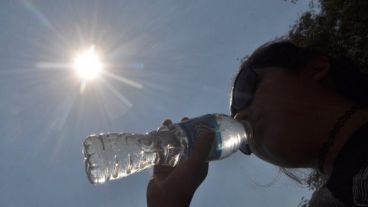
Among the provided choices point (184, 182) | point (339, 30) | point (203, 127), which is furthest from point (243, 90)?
point (339, 30)

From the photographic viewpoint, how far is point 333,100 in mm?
2807

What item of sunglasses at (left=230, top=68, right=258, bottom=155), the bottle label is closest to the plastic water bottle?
the bottle label

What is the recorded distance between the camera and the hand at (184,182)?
2.18 meters

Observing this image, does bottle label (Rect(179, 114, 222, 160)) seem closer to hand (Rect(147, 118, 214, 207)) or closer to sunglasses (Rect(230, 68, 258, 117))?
sunglasses (Rect(230, 68, 258, 117))

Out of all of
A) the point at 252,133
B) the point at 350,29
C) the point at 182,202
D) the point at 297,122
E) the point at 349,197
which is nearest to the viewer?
the point at 182,202

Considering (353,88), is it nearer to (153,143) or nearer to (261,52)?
(261,52)

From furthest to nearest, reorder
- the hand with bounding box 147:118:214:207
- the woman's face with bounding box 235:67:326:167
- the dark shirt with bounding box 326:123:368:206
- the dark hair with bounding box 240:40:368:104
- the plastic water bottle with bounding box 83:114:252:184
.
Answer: the plastic water bottle with bounding box 83:114:252:184 → the dark hair with bounding box 240:40:368:104 → the woman's face with bounding box 235:67:326:167 → the dark shirt with bounding box 326:123:368:206 → the hand with bounding box 147:118:214:207

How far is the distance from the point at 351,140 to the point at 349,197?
334mm

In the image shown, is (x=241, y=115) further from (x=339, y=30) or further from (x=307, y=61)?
(x=339, y=30)

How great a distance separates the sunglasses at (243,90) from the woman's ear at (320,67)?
0.40m

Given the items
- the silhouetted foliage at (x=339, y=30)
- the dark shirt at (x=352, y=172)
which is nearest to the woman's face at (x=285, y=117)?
the dark shirt at (x=352, y=172)

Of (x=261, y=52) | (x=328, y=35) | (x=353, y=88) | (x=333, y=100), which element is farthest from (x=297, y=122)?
(x=328, y=35)

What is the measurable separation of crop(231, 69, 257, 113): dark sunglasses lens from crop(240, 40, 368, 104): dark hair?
3.7 inches

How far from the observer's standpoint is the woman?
2.42m
